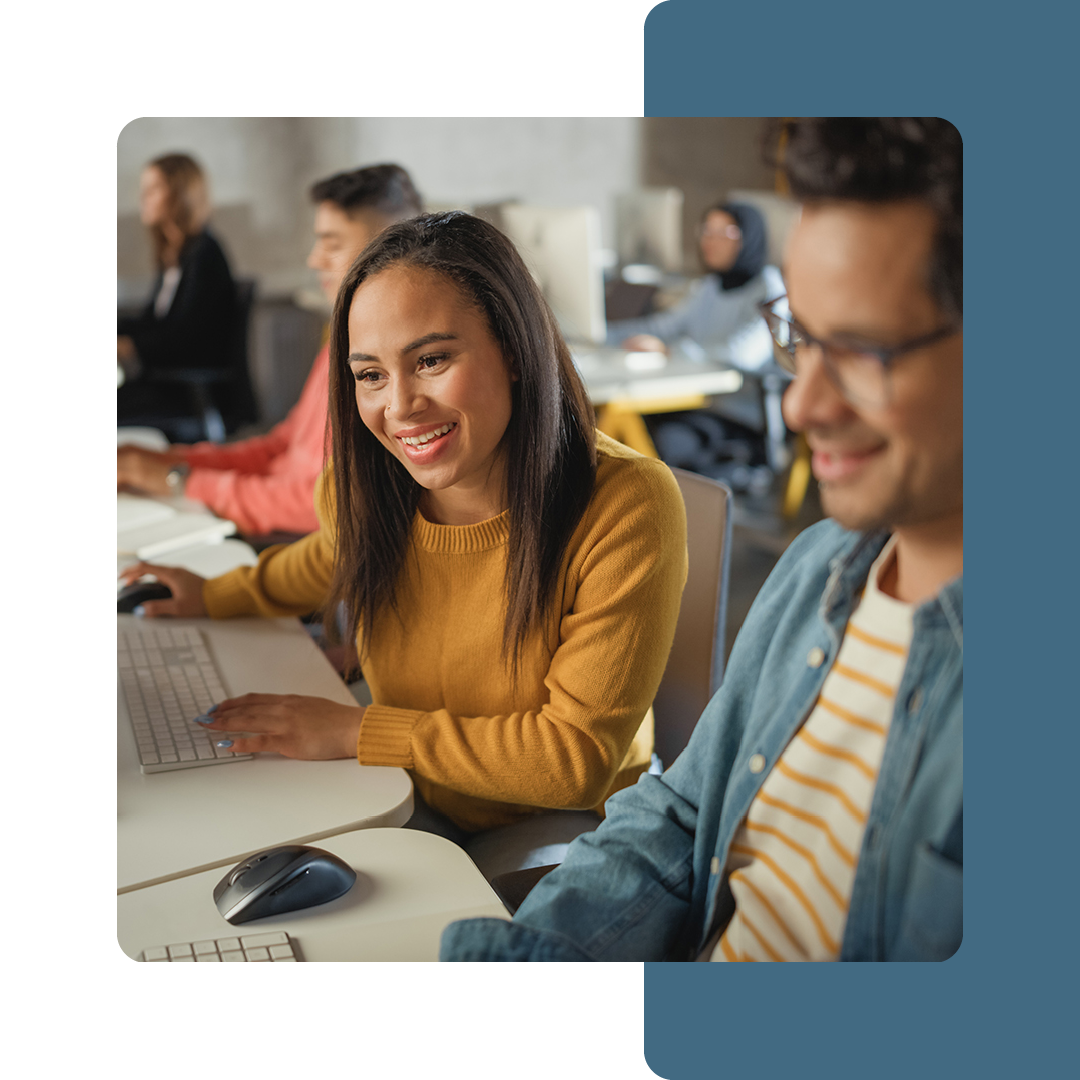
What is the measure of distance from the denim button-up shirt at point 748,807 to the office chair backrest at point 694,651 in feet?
0.11

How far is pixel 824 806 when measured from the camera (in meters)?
1.37

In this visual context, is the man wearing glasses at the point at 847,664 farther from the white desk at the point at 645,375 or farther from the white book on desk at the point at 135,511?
the white book on desk at the point at 135,511

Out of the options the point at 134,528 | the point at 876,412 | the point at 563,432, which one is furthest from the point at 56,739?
the point at 876,412

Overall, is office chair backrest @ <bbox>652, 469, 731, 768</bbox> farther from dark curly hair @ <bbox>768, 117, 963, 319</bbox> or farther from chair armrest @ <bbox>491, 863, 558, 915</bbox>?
dark curly hair @ <bbox>768, 117, 963, 319</bbox>

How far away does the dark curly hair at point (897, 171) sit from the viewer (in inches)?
52.0

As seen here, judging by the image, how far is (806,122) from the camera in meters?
1.46

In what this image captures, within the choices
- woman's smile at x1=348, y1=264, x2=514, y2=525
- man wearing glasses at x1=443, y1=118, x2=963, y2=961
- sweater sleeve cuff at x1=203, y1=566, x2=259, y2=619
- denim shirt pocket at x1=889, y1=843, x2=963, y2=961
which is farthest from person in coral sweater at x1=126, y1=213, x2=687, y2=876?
denim shirt pocket at x1=889, y1=843, x2=963, y2=961

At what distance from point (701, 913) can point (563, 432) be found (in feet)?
1.99

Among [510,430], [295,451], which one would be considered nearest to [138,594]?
[295,451]

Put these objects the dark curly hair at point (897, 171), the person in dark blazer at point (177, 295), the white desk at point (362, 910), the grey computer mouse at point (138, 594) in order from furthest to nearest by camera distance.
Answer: the grey computer mouse at point (138, 594) < the person in dark blazer at point (177, 295) < the white desk at point (362, 910) < the dark curly hair at point (897, 171)

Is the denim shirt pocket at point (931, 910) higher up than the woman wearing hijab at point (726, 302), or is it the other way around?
the woman wearing hijab at point (726, 302)

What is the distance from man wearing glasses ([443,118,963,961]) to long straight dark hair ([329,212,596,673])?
26 cm

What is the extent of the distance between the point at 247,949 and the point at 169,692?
0.41 metres

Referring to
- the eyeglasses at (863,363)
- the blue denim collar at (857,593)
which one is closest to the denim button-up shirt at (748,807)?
the blue denim collar at (857,593)
